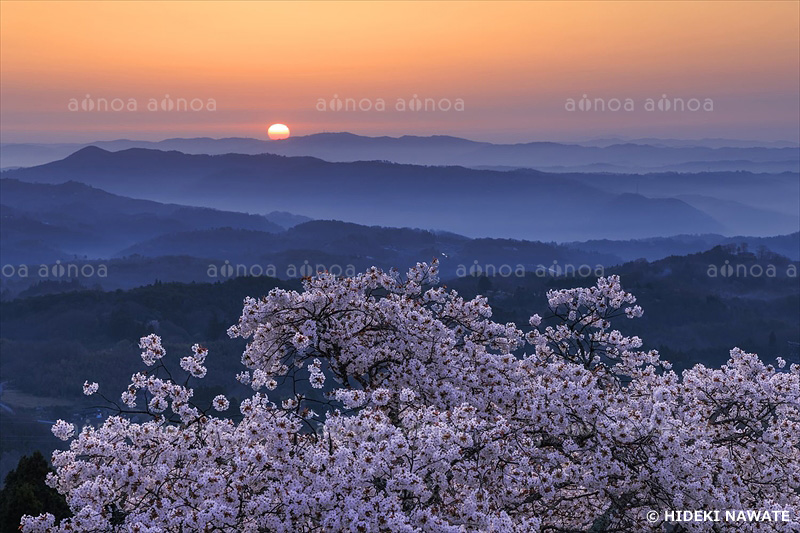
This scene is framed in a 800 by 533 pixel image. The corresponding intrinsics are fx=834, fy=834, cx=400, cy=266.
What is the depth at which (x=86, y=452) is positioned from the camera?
1362cm

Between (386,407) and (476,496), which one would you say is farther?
(386,407)

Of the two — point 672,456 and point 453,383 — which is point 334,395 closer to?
point 453,383

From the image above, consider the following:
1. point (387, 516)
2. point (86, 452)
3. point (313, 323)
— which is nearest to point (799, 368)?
point (313, 323)

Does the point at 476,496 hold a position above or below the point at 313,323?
below

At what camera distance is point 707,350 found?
574ft

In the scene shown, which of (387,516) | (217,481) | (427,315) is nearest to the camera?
(387,516)

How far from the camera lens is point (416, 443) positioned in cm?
1164

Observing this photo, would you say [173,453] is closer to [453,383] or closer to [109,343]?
[453,383]

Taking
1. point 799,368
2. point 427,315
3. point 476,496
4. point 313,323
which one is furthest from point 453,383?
point 799,368

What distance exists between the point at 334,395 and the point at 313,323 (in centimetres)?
218

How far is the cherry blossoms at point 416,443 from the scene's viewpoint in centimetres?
1158

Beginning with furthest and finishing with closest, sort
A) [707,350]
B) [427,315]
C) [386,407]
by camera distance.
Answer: [707,350] < [427,315] < [386,407]

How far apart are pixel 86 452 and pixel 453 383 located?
7.14m

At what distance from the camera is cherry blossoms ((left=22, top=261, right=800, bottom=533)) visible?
456 inches
